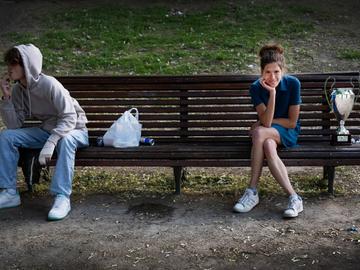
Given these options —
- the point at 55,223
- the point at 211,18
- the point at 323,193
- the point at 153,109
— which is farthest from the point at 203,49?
the point at 55,223

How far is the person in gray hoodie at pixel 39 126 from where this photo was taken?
4.95 m

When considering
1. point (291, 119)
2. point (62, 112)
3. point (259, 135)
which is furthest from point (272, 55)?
point (62, 112)

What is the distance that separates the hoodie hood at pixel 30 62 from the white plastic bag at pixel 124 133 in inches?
32.0

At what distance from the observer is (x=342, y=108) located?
5.21 m

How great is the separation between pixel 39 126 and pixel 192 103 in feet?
4.84

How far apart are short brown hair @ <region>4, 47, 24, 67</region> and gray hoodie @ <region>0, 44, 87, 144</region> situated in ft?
0.12

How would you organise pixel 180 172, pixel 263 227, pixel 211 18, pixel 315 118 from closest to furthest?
pixel 263 227, pixel 180 172, pixel 315 118, pixel 211 18

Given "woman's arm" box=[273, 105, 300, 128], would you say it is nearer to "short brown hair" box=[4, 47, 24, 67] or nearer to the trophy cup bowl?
the trophy cup bowl

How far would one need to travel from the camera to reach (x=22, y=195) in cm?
543

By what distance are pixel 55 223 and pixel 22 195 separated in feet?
2.65

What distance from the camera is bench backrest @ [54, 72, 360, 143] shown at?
18.5 feet

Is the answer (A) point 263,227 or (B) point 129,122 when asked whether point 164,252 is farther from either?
(B) point 129,122

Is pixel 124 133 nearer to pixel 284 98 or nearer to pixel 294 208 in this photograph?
pixel 284 98

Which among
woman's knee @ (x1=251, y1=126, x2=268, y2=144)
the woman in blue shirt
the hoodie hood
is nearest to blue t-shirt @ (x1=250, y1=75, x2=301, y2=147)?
the woman in blue shirt
